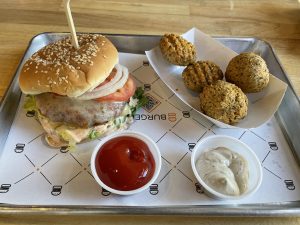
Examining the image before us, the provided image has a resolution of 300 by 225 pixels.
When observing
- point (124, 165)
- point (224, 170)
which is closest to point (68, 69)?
point (124, 165)

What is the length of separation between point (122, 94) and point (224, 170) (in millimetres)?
589

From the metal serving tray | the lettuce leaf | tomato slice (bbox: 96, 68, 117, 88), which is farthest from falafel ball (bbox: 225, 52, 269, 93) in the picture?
tomato slice (bbox: 96, 68, 117, 88)

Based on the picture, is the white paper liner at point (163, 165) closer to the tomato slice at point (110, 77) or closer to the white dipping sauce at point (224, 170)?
the white dipping sauce at point (224, 170)

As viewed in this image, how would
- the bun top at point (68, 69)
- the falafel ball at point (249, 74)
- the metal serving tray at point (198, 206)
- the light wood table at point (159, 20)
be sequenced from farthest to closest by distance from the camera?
1. the light wood table at point (159, 20)
2. the falafel ball at point (249, 74)
3. the bun top at point (68, 69)
4. the metal serving tray at point (198, 206)

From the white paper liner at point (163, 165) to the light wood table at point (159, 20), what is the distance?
55 cm

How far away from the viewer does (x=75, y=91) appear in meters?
1.38

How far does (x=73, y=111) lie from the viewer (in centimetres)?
143

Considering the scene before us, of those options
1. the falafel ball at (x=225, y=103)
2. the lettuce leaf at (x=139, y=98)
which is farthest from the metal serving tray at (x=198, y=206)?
the lettuce leaf at (x=139, y=98)

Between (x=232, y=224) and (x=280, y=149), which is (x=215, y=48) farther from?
(x=232, y=224)

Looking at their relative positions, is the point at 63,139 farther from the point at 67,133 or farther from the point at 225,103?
the point at 225,103

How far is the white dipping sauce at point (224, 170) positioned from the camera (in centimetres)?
121

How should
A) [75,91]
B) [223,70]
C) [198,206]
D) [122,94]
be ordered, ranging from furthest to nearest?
[223,70], [122,94], [75,91], [198,206]

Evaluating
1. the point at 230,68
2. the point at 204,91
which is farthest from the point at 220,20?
the point at 204,91

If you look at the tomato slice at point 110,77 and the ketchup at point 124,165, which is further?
the tomato slice at point 110,77
